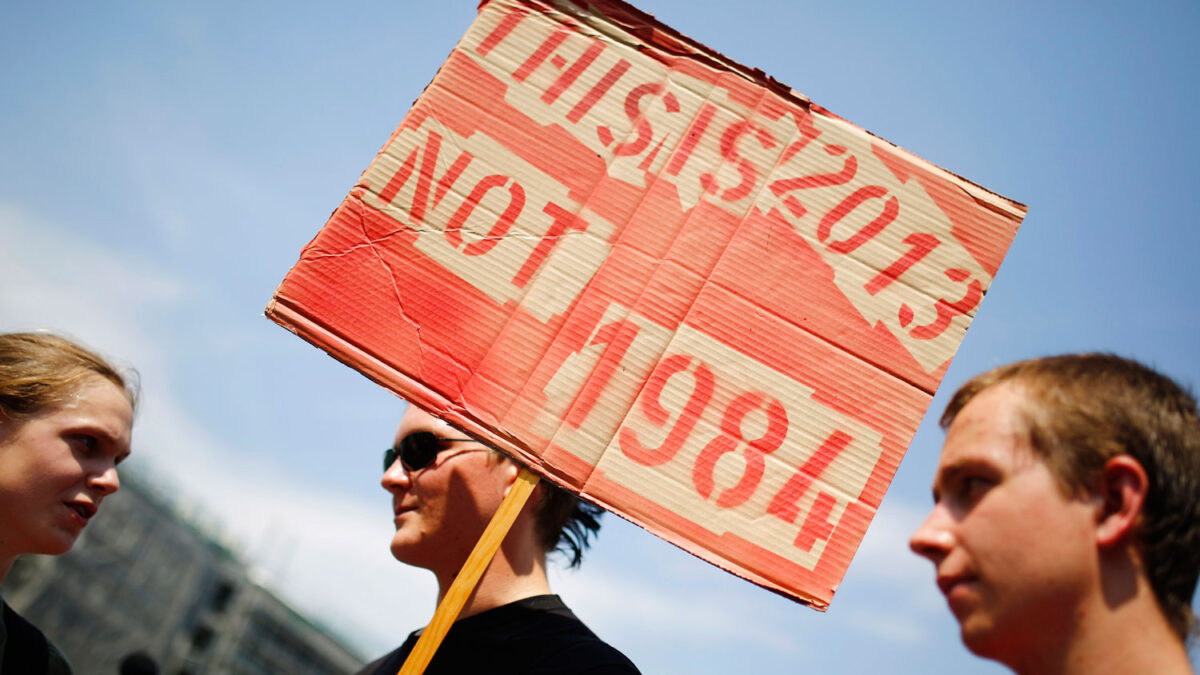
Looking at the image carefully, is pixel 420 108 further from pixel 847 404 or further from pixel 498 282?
pixel 847 404

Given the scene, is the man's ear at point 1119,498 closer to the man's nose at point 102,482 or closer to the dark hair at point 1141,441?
the dark hair at point 1141,441

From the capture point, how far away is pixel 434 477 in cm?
278

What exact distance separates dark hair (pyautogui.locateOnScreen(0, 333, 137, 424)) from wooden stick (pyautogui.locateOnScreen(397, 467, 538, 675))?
182 centimetres

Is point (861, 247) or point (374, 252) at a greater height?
point (861, 247)

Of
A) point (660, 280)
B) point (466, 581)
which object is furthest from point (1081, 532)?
point (466, 581)

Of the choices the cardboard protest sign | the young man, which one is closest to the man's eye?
the young man

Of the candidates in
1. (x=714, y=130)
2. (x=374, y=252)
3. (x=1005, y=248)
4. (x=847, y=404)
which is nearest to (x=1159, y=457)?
(x=847, y=404)

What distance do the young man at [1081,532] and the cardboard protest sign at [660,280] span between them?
28.7 inches

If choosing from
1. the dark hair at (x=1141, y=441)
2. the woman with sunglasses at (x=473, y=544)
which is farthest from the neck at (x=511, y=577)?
the dark hair at (x=1141, y=441)

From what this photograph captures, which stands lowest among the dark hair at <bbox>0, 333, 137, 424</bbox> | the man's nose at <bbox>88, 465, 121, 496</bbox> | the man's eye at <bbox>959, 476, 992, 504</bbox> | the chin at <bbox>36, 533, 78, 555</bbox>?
the chin at <bbox>36, 533, 78, 555</bbox>

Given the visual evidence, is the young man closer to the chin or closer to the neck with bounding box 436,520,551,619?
the neck with bounding box 436,520,551,619

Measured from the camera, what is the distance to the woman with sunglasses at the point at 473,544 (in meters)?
2.39

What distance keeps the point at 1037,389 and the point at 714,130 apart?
1232mm

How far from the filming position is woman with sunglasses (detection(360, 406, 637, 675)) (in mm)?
2393
